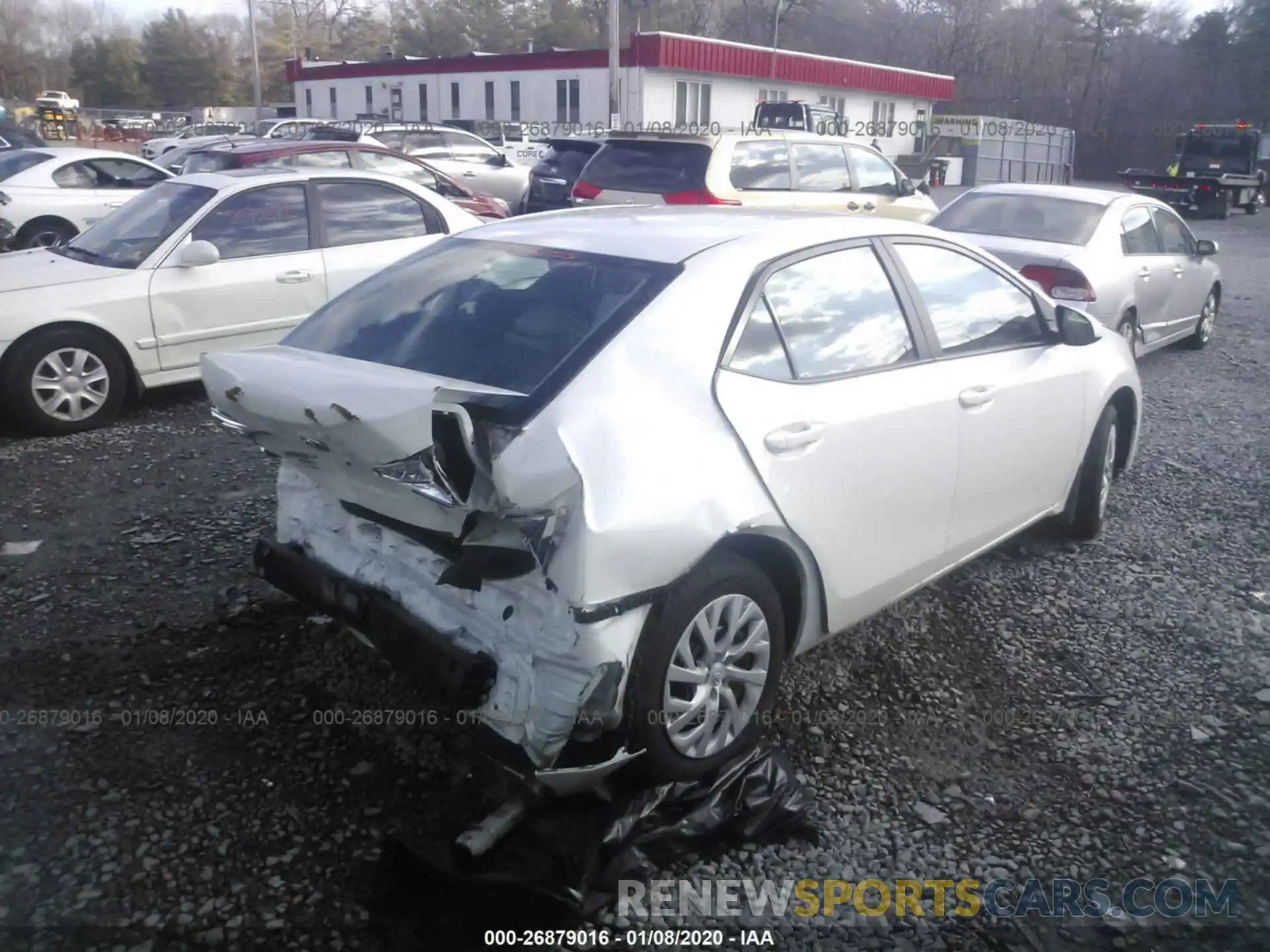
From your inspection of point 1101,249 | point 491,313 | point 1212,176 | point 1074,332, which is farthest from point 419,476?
point 1212,176

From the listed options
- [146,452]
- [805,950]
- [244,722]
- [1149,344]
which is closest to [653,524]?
[805,950]

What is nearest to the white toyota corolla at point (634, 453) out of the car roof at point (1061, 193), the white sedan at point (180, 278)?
the white sedan at point (180, 278)

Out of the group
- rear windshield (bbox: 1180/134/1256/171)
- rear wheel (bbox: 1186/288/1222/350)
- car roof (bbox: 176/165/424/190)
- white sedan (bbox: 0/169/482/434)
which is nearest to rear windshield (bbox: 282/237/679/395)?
white sedan (bbox: 0/169/482/434)

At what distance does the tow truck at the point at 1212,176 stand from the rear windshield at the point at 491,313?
30305mm

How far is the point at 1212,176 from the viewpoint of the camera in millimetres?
30094

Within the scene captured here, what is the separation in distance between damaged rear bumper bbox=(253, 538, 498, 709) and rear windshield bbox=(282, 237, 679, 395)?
69 cm

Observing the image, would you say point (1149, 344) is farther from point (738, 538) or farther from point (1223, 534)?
point (738, 538)

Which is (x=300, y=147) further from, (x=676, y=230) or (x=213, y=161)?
(x=676, y=230)

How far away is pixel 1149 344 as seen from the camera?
9.12m

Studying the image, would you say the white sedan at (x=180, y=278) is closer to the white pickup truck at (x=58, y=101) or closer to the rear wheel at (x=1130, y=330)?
the rear wheel at (x=1130, y=330)

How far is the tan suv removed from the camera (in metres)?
10.4

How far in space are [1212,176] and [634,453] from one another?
32853 mm

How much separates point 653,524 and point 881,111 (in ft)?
156

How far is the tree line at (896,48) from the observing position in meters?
53.1
